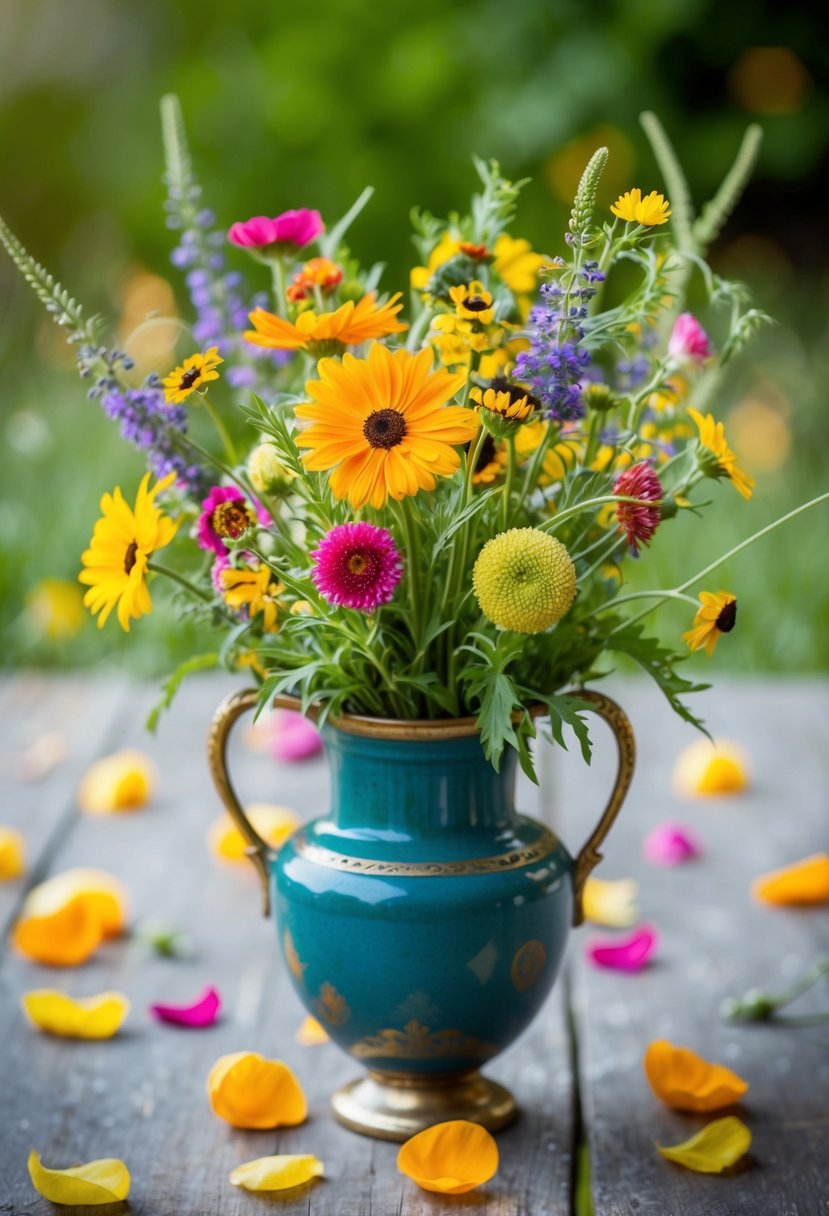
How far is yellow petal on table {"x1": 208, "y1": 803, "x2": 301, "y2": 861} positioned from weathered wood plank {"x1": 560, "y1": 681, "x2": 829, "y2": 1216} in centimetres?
32

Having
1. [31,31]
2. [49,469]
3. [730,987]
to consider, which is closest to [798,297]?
[49,469]

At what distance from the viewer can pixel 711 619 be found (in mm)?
852

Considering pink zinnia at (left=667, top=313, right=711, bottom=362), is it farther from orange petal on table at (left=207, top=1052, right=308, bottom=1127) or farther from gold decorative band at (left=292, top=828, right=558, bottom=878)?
orange petal on table at (left=207, top=1052, right=308, bottom=1127)

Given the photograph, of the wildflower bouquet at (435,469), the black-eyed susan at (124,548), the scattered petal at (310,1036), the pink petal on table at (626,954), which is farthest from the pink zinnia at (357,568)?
the pink petal on table at (626,954)

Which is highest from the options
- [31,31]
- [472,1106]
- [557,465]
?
[31,31]

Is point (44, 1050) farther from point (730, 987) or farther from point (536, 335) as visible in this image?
point (536, 335)

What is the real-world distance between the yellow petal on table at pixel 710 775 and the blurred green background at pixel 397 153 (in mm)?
933

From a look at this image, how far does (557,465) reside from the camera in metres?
0.95

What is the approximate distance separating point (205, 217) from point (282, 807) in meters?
0.81

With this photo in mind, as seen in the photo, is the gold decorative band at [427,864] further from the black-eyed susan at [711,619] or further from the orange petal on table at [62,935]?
the orange petal on table at [62,935]

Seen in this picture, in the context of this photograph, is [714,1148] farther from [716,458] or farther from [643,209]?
[643,209]

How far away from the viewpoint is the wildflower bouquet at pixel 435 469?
0.80 metres

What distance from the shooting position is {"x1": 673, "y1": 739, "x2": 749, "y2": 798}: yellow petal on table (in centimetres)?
164

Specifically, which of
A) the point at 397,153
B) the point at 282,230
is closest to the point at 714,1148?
the point at 282,230
